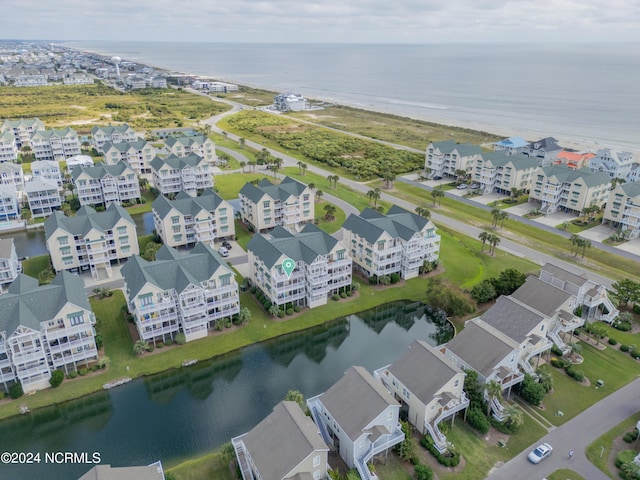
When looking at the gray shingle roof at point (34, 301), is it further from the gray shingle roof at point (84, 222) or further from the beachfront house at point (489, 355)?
the beachfront house at point (489, 355)

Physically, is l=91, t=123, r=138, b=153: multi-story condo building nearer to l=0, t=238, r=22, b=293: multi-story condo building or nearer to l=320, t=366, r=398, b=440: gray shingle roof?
l=0, t=238, r=22, b=293: multi-story condo building

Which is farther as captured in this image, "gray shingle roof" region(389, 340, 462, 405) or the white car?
"gray shingle roof" region(389, 340, 462, 405)

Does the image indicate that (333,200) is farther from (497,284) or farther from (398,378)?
(398,378)

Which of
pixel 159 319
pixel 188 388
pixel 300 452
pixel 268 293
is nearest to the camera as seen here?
pixel 300 452

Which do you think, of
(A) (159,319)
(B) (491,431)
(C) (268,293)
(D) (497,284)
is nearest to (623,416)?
(B) (491,431)

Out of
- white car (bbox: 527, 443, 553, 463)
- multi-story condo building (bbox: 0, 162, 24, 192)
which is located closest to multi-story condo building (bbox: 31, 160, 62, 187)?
multi-story condo building (bbox: 0, 162, 24, 192)

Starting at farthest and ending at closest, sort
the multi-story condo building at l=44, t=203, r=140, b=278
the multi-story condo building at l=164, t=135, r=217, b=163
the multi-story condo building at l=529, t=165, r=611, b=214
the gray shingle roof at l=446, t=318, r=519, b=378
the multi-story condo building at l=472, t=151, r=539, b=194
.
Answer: the multi-story condo building at l=164, t=135, r=217, b=163 → the multi-story condo building at l=472, t=151, r=539, b=194 → the multi-story condo building at l=529, t=165, r=611, b=214 → the multi-story condo building at l=44, t=203, r=140, b=278 → the gray shingle roof at l=446, t=318, r=519, b=378
